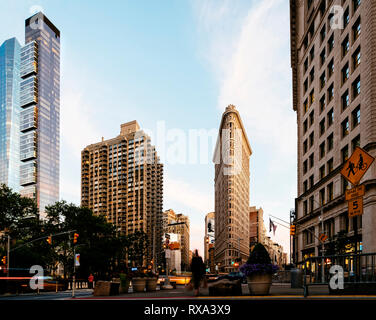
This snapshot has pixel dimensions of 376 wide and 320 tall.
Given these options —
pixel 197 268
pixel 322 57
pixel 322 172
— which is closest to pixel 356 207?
pixel 197 268

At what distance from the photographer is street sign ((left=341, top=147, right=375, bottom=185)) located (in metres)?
12.2

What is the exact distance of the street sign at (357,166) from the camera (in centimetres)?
1221

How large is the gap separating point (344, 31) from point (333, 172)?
55.9 feet

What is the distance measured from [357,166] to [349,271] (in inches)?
138

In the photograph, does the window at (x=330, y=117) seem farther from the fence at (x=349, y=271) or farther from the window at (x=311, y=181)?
the fence at (x=349, y=271)

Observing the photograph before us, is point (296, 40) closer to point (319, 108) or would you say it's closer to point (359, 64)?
point (319, 108)

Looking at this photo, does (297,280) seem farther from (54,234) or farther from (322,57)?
(54,234)

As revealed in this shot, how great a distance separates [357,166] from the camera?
1263cm

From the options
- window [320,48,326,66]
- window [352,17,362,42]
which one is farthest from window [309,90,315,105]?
window [352,17,362,42]

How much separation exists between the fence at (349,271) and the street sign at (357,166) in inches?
103

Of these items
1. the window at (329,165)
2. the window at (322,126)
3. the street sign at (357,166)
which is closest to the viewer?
the street sign at (357,166)

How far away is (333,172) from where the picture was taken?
154 feet

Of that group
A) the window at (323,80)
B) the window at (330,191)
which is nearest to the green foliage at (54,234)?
the window at (330,191)
